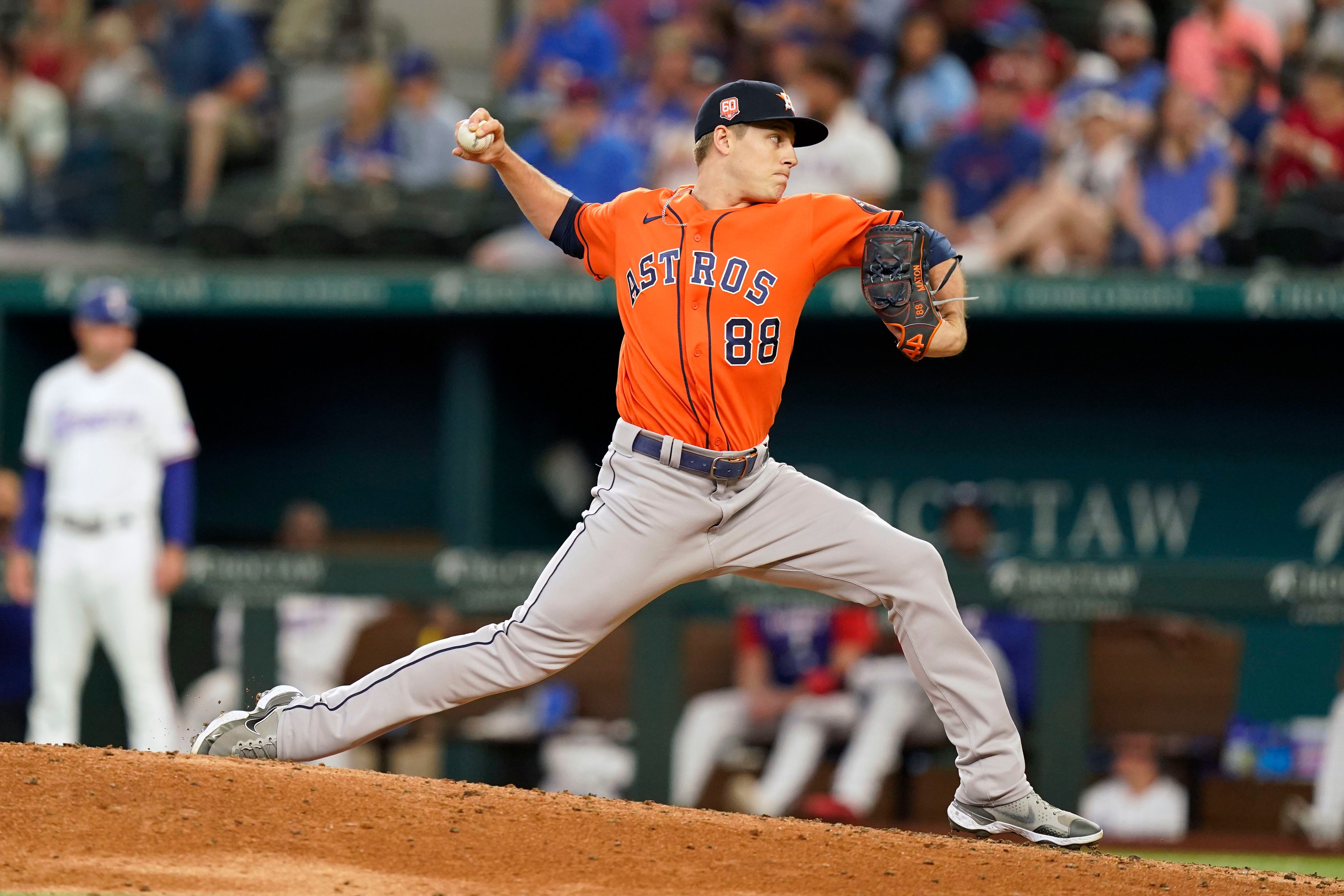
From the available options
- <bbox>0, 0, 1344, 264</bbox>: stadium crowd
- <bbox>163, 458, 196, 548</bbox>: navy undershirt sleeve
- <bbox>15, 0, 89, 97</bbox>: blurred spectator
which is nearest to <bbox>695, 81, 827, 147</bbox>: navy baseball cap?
<bbox>163, 458, 196, 548</bbox>: navy undershirt sleeve

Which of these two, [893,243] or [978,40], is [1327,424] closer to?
[978,40]

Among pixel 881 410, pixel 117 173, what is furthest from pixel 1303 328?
pixel 117 173

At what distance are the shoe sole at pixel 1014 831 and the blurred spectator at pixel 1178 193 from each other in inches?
178

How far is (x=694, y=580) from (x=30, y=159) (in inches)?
297

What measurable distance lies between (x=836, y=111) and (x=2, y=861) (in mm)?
5837

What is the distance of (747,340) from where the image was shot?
383 centimetres

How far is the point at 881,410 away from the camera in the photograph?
9.52 m

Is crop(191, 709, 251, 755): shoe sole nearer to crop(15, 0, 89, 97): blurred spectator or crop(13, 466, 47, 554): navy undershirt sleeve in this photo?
crop(13, 466, 47, 554): navy undershirt sleeve

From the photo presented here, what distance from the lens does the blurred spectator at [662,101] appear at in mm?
9062

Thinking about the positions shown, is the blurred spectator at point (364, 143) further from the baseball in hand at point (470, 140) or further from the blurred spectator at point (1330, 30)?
the baseball in hand at point (470, 140)

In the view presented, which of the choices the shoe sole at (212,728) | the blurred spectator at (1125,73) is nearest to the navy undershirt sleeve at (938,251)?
the shoe sole at (212,728)

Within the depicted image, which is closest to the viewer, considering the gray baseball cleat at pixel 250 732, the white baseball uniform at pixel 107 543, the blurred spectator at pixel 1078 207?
the gray baseball cleat at pixel 250 732

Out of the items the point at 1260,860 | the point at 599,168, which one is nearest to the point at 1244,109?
the point at 599,168

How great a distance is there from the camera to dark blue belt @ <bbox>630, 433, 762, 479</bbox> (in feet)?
12.6
